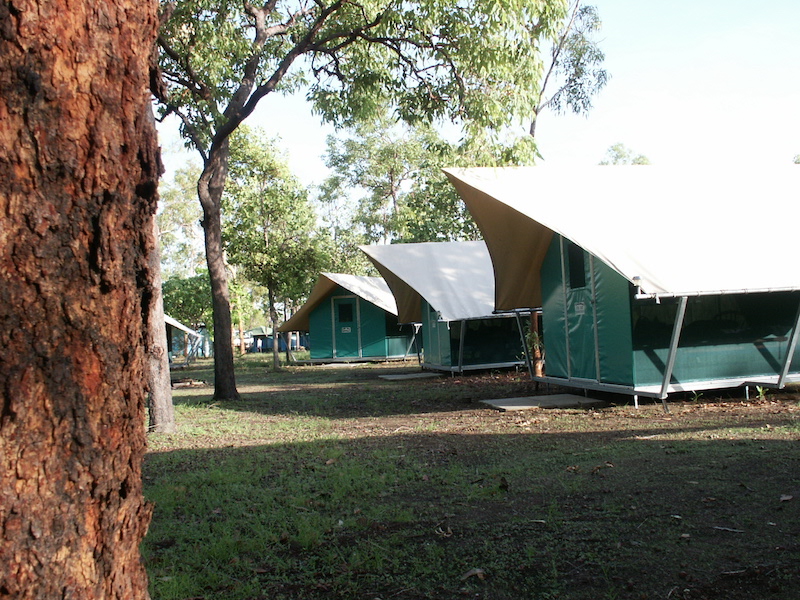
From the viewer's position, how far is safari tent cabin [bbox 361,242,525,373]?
1589 cm

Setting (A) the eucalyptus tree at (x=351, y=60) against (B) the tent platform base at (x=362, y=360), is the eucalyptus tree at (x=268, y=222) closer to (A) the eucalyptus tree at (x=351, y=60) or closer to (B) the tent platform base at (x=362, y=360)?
(B) the tent platform base at (x=362, y=360)

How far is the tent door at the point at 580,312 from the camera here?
10.0 meters

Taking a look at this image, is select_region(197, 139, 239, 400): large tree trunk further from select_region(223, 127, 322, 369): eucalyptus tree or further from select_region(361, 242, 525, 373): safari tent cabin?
select_region(223, 127, 322, 369): eucalyptus tree

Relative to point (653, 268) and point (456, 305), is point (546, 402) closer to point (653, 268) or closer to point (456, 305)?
point (653, 268)

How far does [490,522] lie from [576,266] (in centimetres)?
655

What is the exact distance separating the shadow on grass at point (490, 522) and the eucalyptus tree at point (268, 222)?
18129 millimetres

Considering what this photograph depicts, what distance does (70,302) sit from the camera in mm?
1704

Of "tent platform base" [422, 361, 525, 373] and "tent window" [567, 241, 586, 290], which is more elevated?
"tent window" [567, 241, 586, 290]

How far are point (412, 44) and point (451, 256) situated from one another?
6775mm

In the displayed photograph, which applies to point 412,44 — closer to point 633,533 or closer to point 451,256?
point 451,256

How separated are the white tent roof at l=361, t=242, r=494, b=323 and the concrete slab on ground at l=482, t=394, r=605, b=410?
4.72 meters

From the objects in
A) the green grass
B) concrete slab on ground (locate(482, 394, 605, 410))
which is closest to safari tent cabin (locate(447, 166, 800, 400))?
concrete slab on ground (locate(482, 394, 605, 410))

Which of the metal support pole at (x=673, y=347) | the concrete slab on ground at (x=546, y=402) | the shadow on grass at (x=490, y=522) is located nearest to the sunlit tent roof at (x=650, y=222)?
the metal support pole at (x=673, y=347)

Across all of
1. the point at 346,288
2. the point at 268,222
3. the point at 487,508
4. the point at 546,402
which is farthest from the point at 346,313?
the point at 487,508
